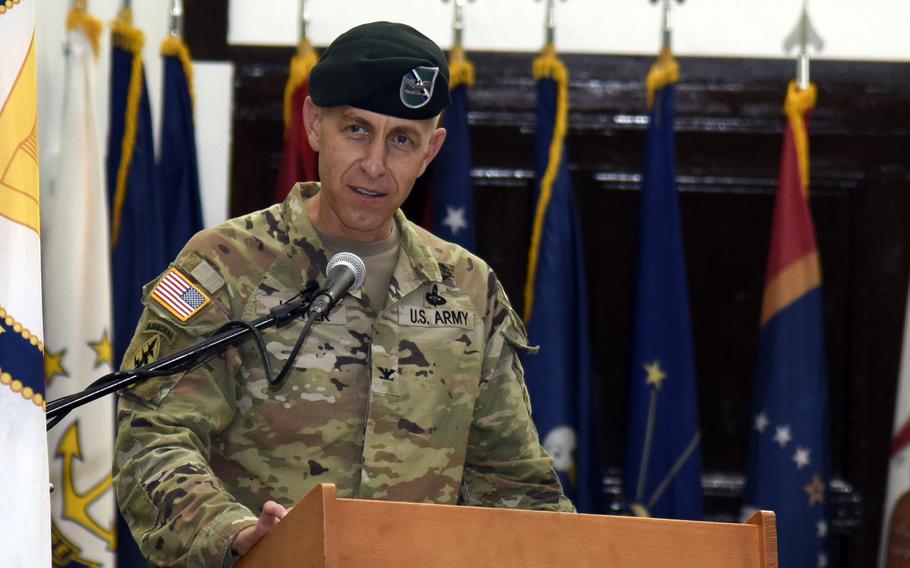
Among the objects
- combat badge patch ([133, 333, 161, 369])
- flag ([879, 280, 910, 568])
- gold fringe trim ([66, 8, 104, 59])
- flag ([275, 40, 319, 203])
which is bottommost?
flag ([879, 280, 910, 568])

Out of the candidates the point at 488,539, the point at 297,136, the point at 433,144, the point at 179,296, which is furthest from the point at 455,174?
the point at 488,539

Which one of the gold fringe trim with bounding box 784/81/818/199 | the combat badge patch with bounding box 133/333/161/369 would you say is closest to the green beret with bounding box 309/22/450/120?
the combat badge patch with bounding box 133/333/161/369

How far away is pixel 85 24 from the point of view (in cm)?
334

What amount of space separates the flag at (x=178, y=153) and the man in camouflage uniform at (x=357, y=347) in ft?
4.10

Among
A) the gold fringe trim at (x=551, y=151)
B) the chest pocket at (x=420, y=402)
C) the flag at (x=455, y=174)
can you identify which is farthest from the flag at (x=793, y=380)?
the chest pocket at (x=420, y=402)

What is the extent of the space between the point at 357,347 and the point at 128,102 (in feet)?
5.16

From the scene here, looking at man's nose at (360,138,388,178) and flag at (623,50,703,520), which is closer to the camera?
man's nose at (360,138,388,178)

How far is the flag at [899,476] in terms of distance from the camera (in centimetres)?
336

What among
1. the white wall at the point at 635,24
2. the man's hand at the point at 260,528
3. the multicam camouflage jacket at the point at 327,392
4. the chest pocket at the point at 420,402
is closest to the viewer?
the man's hand at the point at 260,528

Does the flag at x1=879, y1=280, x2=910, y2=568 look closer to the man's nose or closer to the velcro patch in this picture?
the velcro patch

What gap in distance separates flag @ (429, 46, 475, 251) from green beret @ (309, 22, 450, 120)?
1.22m

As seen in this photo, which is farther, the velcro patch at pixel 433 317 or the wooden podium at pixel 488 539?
the velcro patch at pixel 433 317

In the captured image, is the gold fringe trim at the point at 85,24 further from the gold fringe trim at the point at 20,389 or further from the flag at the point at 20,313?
the gold fringe trim at the point at 20,389

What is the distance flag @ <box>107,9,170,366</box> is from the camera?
3.40 metres
